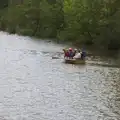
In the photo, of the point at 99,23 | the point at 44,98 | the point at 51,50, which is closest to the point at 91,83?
the point at 44,98

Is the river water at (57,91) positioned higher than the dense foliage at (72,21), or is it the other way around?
the dense foliage at (72,21)

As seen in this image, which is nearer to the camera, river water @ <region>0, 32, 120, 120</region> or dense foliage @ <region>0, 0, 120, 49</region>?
river water @ <region>0, 32, 120, 120</region>

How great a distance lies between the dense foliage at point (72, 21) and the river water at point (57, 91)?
958 inches

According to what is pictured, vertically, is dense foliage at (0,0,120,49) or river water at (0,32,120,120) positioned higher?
dense foliage at (0,0,120,49)

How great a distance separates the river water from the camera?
89.7 ft

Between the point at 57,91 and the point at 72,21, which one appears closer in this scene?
the point at 57,91

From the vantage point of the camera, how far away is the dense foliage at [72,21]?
75125mm

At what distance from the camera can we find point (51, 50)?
6794cm

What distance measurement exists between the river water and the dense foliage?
2433 cm

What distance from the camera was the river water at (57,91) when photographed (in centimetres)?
2734

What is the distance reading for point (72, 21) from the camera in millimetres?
85188

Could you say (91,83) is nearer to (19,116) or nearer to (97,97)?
(97,97)

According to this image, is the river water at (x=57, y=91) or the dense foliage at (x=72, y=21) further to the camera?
the dense foliage at (x=72, y=21)

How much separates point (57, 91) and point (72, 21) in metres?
52.3
